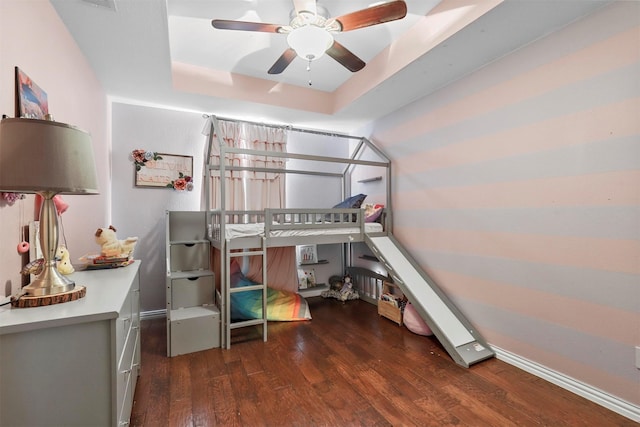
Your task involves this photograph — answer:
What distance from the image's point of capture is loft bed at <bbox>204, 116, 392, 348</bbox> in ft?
8.20

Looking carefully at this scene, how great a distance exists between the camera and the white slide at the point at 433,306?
2.29 meters

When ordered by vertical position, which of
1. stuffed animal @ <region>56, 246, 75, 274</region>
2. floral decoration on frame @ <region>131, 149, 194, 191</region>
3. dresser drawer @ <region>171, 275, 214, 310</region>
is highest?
floral decoration on frame @ <region>131, 149, 194, 191</region>

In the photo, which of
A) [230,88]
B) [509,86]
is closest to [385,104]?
[509,86]

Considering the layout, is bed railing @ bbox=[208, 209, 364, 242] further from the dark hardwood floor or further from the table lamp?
the table lamp

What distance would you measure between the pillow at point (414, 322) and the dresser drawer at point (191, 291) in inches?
74.0

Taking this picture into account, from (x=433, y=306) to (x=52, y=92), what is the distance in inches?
123

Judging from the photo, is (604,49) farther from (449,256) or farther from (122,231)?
(122,231)

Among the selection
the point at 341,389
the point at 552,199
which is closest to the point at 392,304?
the point at 341,389

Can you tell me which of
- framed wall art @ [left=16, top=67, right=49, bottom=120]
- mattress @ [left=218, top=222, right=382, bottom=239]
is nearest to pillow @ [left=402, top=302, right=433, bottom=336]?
mattress @ [left=218, top=222, right=382, bottom=239]

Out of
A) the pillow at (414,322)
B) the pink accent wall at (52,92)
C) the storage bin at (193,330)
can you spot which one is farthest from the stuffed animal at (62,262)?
the pillow at (414,322)

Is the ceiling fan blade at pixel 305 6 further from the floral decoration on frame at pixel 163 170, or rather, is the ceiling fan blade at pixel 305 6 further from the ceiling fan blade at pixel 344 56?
the floral decoration on frame at pixel 163 170

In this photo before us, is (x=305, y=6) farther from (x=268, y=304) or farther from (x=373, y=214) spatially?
(x=268, y=304)

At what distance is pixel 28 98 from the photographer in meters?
1.34

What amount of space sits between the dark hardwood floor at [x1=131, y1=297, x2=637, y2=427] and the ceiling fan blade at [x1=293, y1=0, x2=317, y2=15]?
2368mm
